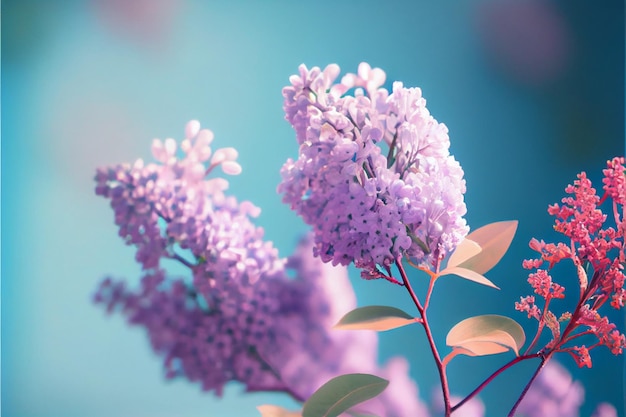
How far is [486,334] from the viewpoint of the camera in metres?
0.97

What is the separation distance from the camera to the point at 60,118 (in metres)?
1.08

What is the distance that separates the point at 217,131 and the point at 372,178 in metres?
0.40

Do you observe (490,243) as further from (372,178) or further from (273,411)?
(273,411)

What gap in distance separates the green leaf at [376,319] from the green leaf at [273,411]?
21 centimetres

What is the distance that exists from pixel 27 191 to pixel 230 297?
486 millimetres

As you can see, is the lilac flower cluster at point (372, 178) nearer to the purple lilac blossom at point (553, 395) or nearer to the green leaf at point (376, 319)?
the green leaf at point (376, 319)

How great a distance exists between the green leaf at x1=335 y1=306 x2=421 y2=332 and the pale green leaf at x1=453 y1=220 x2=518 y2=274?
0.15 m

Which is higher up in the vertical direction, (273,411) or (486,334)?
(486,334)

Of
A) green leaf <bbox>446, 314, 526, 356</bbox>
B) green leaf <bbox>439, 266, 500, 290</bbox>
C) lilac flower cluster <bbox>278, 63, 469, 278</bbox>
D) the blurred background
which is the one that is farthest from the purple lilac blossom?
lilac flower cluster <bbox>278, 63, 469, 278</bbox>

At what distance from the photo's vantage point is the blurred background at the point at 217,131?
1060 mm

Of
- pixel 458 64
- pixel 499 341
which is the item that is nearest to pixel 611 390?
pixel 499 341

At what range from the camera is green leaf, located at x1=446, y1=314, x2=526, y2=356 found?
3.17 feet

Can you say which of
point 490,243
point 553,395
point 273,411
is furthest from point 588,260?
point 273,411

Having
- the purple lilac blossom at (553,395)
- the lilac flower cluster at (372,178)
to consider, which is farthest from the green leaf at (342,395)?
the purple lilac blossom at (553,395)
